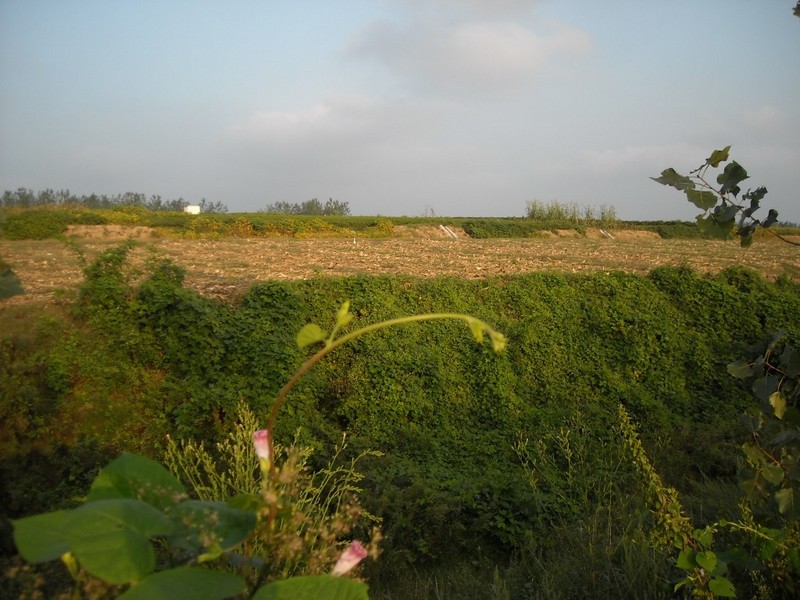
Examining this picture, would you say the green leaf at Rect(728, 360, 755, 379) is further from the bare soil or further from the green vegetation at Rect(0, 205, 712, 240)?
the green vegetation at Rect(0, 205, 712, 240)

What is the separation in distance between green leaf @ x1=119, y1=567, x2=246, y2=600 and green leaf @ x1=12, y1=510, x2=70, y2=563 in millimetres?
136

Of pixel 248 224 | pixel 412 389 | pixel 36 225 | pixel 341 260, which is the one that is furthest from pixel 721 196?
pixel 248 224

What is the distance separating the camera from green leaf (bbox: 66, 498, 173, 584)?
3.06ft

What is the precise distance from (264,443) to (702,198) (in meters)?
1.84

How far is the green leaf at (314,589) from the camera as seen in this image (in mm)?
1008

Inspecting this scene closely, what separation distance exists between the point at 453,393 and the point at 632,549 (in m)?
4.19

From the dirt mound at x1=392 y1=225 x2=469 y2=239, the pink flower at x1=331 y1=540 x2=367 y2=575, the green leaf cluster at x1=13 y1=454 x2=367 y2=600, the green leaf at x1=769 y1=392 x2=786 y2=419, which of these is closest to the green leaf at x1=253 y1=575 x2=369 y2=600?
the green leaf cluster at x1=13 y1=454 x2=367 y2=600

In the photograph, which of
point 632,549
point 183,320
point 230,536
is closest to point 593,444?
point 632,549

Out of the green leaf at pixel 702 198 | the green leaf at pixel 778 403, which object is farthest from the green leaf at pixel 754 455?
the green leaf at pixel 702 198

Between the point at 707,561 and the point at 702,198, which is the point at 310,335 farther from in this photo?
the point at 707,561

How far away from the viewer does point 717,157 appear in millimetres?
2303

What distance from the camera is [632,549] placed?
318 cm

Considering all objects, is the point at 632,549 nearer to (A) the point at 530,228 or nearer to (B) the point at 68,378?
(B) the point at 68,378

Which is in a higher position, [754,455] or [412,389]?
[754,455]
